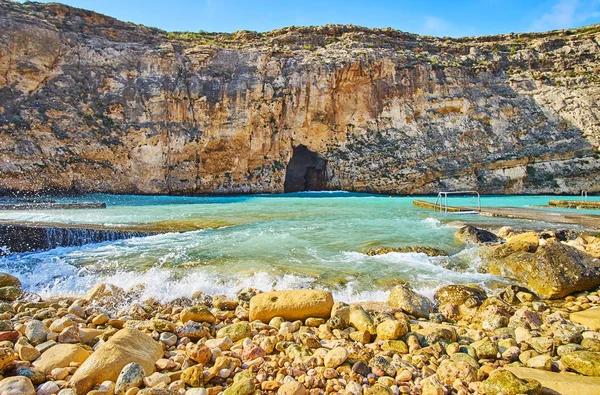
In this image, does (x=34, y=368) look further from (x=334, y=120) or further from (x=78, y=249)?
(x=334, y=120)

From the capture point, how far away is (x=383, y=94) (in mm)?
40562

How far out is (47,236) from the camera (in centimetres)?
952

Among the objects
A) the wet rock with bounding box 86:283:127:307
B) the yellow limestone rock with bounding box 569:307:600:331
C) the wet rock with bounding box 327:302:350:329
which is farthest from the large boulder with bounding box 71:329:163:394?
the yellow limestone rock with bounding box 569:307:600:331

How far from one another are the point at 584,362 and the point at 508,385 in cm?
97

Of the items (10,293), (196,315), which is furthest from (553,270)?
(10,293)

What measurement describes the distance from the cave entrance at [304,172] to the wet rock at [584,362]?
43.5 meters

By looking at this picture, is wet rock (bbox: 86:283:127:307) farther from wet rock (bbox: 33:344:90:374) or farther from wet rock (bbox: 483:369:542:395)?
wet rock (bbox: 483:369:542:395)

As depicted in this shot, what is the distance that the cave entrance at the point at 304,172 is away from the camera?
4712cm

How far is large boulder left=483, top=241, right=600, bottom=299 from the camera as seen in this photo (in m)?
5.82

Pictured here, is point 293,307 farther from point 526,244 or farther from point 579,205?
point 579,205

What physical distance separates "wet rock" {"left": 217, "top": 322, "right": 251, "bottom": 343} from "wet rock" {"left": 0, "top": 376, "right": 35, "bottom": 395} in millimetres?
1810

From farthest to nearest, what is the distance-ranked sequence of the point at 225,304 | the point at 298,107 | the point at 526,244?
the point at 298,107 < the point at 526,244 < the point at 225,304

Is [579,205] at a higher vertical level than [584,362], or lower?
higher

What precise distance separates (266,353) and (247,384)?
30.6 inches
